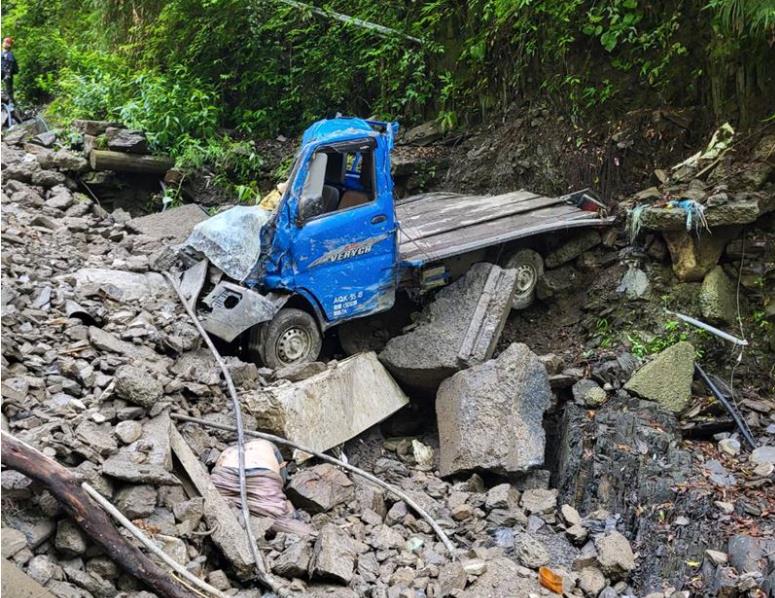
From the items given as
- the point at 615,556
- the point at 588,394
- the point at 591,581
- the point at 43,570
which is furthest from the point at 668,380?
the point at 43,570

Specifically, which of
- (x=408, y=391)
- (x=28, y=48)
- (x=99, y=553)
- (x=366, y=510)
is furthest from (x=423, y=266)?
(x=28, y=48)

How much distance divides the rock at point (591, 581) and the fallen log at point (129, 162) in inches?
294

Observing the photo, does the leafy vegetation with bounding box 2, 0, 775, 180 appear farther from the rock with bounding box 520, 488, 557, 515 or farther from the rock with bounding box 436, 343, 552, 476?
the rock with bounding box 520, 488, 557, 515

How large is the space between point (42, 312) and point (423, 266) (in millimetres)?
3349

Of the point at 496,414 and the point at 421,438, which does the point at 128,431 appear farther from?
the point at 421,438

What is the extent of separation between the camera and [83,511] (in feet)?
12.3

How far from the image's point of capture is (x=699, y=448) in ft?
20.8

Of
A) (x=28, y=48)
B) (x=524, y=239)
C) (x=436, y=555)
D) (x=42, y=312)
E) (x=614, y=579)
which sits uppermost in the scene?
(x=28, y=48)

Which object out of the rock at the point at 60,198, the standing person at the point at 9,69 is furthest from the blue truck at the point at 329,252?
the standing person at the point at 9,69

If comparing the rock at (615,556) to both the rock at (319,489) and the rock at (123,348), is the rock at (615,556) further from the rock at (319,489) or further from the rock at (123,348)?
the rock at (123,348)

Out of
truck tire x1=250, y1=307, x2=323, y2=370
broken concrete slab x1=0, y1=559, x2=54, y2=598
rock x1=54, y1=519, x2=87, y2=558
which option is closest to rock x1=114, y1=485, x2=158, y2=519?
rock x1=54, y1=519, x2=87, y2=558

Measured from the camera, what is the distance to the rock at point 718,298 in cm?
714

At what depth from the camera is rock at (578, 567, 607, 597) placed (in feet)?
16.3

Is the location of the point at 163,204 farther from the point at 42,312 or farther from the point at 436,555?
the point at 436,555
